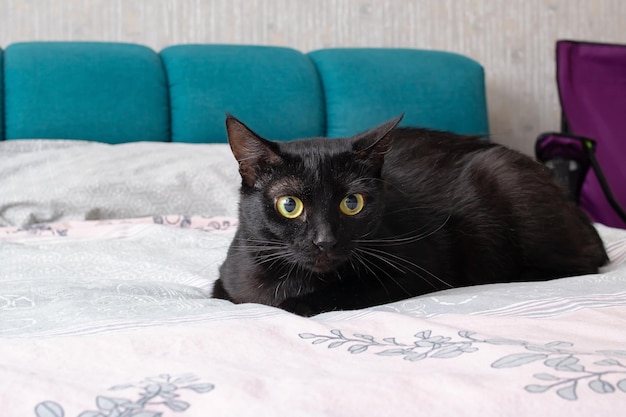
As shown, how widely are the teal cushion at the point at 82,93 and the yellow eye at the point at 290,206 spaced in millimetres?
1446

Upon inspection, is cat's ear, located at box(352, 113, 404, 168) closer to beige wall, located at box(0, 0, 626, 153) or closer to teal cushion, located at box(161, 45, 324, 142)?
teal cushion, located at box(161, 45, 324, 142)

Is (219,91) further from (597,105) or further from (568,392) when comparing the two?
(568,392)

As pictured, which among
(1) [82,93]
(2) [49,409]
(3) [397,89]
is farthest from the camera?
(3) [397,89]

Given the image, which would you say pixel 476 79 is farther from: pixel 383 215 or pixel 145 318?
pixel 145 318

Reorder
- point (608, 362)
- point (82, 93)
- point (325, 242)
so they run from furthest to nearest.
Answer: point (82, 93), point (325, 242), point (608, 362)

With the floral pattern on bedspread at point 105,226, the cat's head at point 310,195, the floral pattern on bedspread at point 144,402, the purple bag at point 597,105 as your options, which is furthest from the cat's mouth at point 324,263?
the purple bag at point 597,105

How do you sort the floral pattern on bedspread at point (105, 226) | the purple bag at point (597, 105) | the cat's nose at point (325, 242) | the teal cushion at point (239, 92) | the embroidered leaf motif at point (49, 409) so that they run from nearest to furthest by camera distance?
the embroidered leaf motif at point (49, 409) < the cat's nose at point (325, 242) < the floral pattern on bedspread at point (105, 226) < the teal cushion at point (239, 92) < the purple bag at point (597, 105)

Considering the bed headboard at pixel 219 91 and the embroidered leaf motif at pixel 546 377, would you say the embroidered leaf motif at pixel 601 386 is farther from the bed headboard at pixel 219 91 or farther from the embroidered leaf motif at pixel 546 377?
the bed headboard at pixel 219 91

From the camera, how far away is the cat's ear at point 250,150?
119cm

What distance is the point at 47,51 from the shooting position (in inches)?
96.0

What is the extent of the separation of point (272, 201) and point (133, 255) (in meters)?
0.63

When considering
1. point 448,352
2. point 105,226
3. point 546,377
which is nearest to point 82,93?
point 105,226

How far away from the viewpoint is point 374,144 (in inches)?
47.7

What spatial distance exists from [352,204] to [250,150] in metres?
0.19
